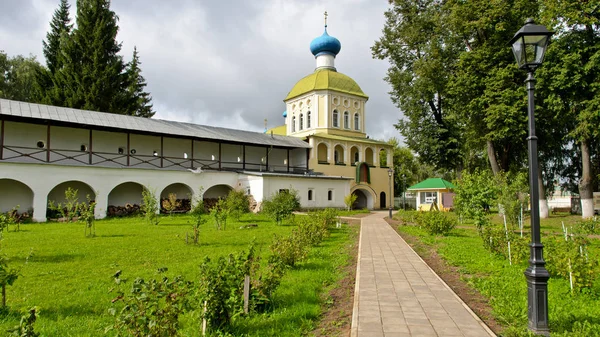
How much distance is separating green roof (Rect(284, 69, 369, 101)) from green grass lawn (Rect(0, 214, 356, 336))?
22.0m

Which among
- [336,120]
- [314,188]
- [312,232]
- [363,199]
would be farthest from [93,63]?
[312,232]

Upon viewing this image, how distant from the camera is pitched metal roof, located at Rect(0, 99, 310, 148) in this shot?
61.0 ft

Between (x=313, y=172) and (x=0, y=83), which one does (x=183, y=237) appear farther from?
(x=0, y=83)

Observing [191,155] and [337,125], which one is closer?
[191,155]

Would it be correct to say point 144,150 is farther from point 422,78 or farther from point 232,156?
point 422,78

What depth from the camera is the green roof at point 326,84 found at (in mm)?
33281

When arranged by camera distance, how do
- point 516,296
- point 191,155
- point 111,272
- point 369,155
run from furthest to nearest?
point 369,155 → point 191,155 → point 111,272 → point 516,296

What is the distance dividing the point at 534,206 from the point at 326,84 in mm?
29825

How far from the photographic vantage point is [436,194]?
30.0 metres

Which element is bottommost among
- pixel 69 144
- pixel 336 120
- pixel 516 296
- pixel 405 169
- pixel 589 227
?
pixel 516 296

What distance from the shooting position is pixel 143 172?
68.5 ft

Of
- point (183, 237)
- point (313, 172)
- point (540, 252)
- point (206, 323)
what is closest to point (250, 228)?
point (183, 237)

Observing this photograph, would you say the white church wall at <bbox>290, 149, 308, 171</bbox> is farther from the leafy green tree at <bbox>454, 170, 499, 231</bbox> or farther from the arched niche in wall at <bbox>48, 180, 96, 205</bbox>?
the leafy green tree at <bbox>454, 170, 499, 231</bbox>

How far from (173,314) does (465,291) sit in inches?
184
